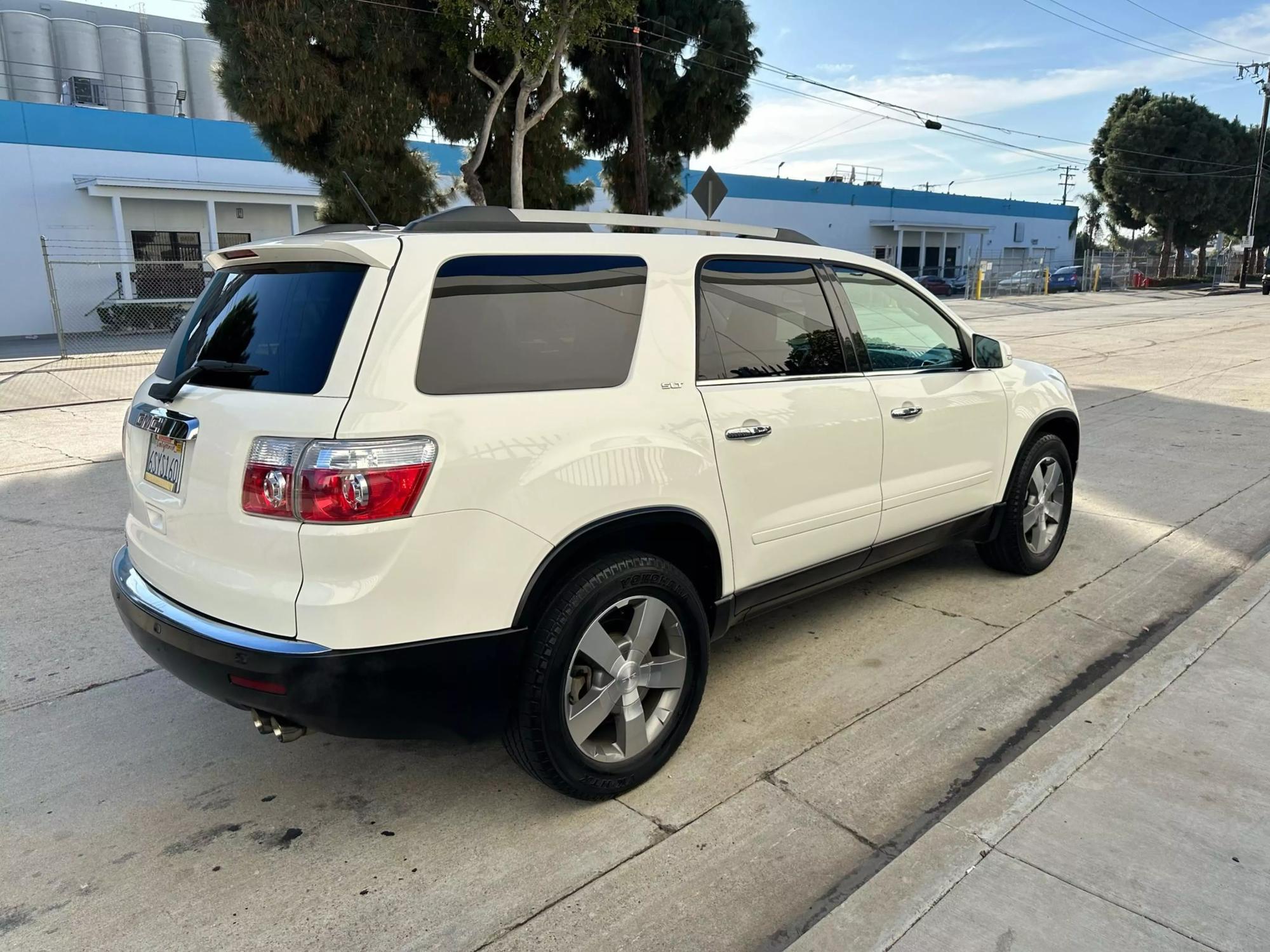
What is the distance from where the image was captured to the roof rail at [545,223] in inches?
108

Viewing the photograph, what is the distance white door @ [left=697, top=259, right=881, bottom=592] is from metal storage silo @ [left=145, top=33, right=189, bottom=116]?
142 feet

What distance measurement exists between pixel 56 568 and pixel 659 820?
4275mm

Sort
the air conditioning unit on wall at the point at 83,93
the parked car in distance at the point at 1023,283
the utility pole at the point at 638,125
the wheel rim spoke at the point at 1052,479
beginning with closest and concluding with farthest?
the wheel rim spoke at the point at 1052,479 → the utility pole at the point at 638,125 → the air conditioning unit on wall at the point at 83,93 → the parked car in distance at the point at 1023,283

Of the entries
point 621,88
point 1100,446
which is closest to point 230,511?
point 1100,446

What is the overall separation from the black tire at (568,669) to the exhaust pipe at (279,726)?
1.99 ft

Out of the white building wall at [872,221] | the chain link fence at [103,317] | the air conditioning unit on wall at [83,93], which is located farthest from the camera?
the white building wall at [872,221]

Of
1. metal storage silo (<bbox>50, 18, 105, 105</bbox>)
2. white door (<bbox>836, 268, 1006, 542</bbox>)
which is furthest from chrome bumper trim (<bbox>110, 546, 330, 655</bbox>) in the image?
metal storage silo (<bbox>50, 18, 105, 105</bbox>)

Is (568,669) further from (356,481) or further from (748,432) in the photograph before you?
(748,432)

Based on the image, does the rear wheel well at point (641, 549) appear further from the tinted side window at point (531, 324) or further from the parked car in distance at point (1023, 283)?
the parked car in distance at point (1023, 283)

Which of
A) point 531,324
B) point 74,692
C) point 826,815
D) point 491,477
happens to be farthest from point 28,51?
point 826,815

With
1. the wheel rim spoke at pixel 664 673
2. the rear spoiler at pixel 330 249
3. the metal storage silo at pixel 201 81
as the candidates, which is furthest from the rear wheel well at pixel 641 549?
the metal storage silo at pixel 201 81

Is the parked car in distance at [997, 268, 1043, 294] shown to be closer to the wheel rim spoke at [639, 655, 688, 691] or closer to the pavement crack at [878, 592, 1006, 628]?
the pavement crack at [878, 592, 1006, 628]

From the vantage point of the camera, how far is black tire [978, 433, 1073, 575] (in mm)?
4684

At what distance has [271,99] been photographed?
13.4m
